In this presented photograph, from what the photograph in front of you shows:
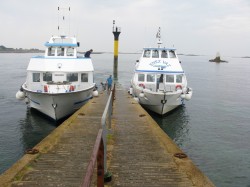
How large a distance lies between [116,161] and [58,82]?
11.7 metres

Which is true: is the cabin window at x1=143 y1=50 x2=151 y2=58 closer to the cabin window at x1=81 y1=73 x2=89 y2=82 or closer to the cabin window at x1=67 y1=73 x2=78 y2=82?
the cabin window at x1=81 y1=73 x2=89 y2=82

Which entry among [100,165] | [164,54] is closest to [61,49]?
[164,54]

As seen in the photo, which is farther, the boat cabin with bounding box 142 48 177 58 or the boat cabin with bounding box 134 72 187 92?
the boat cabin with bounding box 142 48 177 58

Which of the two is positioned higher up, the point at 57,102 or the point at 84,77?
the point at 84,77

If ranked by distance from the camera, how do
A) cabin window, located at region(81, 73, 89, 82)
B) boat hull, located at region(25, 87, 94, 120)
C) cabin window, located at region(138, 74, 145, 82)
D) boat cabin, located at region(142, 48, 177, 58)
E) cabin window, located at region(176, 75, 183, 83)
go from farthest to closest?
boat cabin, located at region(142, 48, 177, 58) < cabin window, located at region(138, 74, 145, 82) < cabin window, located at region(176, 75, 183, 83) < cabin window, located at region(81, 73, 89, 82) < boat hull, located at region(25, 87, 94, 120)

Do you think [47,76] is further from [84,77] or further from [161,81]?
[161,81]

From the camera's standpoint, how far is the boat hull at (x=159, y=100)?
19.7m

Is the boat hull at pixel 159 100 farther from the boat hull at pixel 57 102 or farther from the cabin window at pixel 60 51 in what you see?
the cabin window at pixel 60 51

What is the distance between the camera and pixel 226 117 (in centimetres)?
2314

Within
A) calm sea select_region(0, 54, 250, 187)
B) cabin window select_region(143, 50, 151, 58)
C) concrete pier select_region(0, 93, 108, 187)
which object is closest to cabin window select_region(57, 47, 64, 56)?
calm sea select_region(0, 54, 250, 187)

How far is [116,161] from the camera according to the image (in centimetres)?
747

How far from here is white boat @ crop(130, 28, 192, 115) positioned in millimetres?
20188

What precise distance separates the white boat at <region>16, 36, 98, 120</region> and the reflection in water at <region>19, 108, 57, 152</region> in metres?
0.95

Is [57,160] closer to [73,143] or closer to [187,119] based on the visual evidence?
[73,143]
